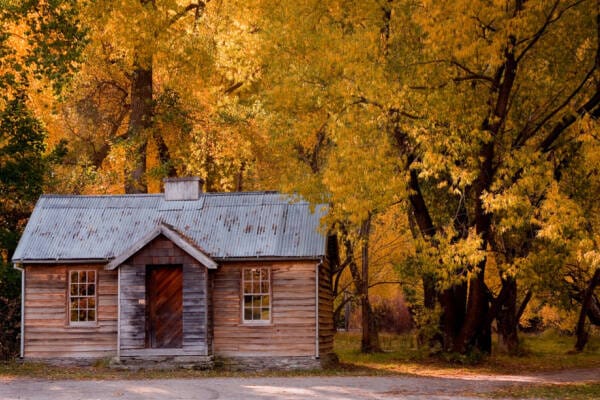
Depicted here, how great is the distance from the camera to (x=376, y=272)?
36.7 metres

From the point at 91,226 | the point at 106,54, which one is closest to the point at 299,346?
the point at 91,226

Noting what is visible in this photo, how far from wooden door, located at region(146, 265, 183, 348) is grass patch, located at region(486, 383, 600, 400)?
34.7ft

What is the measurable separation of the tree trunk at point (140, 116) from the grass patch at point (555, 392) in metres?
19.7

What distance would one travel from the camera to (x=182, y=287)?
25.9 meters

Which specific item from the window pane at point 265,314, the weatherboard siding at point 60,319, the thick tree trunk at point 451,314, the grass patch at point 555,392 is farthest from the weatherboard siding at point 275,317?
the grass patch at point 555,392

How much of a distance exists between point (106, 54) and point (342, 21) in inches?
511

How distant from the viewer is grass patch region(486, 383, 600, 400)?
1775cm

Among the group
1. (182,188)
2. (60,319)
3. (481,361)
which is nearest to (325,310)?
(481,361)

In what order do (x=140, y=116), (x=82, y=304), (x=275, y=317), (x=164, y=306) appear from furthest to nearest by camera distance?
(x=140, y=116)
(x=82, y=304)
(x=164, y=306)
(x=275, y=317)

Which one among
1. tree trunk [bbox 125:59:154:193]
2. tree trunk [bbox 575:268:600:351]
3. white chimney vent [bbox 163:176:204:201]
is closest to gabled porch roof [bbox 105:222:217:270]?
white chimney vent [bbox 163:176:204:201]

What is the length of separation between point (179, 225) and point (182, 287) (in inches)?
91.7

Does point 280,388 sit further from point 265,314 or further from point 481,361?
point 481,361

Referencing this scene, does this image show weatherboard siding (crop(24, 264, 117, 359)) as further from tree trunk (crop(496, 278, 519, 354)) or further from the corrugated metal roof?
tree trunk (crop(496, 278, 519, 354))

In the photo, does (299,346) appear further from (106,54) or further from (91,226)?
(106,54)
